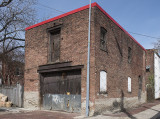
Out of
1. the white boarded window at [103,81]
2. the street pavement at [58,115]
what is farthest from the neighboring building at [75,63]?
the street pavement at [58,115]

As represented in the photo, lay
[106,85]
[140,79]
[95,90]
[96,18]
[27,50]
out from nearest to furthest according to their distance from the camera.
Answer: [95,90]
[96,18]
[106,85]
[27,50]
[140,79]

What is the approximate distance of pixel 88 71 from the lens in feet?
33.6

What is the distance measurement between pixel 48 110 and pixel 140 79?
11.2 metres

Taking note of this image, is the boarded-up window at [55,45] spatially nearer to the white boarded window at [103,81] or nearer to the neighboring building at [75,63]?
the neighboring building at [75,63]

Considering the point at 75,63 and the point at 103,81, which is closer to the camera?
the point at 75,63

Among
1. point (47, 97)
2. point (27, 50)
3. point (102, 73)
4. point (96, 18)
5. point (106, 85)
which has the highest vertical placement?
point (96, 18)

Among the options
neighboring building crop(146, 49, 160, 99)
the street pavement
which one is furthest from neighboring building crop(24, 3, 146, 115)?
neighboring building crop(146, 49, 160, 99)

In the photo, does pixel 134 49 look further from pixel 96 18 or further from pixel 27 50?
pixel 27 50

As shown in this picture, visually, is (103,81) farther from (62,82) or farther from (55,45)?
(55,45)

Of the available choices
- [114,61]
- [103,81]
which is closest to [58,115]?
[103,81]

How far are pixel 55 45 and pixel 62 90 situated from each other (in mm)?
3103

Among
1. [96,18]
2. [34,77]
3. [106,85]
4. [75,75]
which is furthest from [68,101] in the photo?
[96,18]

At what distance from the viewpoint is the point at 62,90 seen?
39.3 ft

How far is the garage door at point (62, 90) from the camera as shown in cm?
1116
